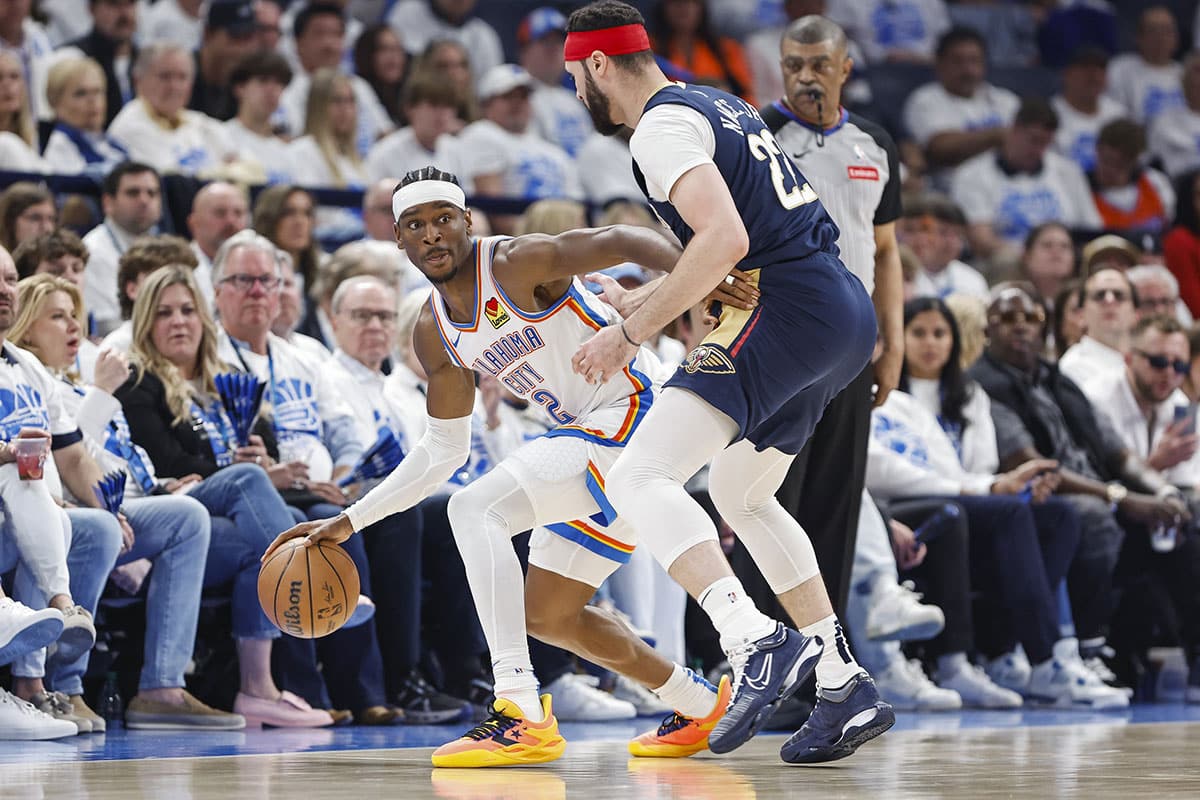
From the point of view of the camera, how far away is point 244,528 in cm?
636

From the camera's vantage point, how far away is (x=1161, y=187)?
13.5 meters

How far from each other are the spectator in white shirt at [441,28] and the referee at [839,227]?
6.47 meters

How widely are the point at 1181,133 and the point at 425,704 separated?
9.77 metres

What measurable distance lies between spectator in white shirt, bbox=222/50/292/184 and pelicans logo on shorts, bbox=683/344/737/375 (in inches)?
221

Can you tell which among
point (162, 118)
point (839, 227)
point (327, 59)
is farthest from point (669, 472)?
point (327, 59)

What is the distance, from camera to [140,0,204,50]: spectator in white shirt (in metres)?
10.7

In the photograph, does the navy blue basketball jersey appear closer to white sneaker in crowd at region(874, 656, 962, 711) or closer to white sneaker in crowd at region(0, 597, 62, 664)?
white sneaker in crowd at region(0, 597, 62, 664)

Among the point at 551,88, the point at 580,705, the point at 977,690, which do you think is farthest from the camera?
the point at 551,88

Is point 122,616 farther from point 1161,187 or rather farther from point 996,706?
point 1161,187

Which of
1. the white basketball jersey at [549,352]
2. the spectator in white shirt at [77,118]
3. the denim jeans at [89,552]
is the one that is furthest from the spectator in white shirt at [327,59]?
the white basketball jersey at [549,352]

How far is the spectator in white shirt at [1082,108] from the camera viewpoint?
543 inches

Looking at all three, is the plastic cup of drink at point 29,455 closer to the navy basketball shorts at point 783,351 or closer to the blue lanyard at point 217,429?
the blue lanyard at point 217,429

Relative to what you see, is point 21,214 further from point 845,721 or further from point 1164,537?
point 1164,537

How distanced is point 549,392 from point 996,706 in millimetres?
3541
